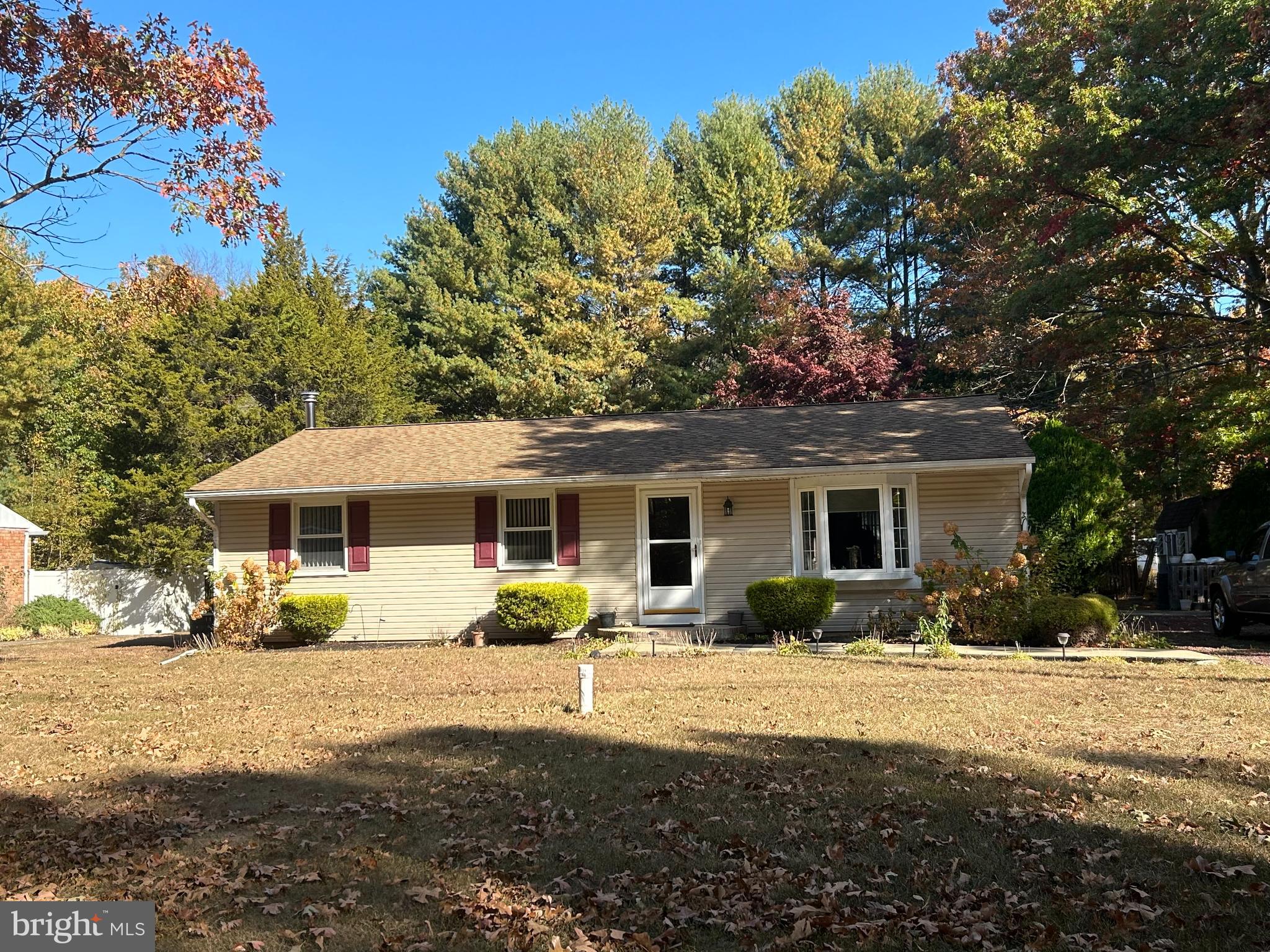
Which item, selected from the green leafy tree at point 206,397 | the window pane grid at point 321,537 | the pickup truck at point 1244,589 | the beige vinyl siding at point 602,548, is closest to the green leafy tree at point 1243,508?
the pickup truck at point 1244,589

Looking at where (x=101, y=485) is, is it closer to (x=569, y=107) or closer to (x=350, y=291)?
(x=350, y=291)

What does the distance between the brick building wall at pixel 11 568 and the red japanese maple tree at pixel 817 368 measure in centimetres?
1830

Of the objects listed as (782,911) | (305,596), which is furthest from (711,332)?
(782,911)

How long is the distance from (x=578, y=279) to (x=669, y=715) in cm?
2424

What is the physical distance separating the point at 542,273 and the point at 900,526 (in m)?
18.5

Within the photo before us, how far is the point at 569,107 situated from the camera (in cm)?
3847

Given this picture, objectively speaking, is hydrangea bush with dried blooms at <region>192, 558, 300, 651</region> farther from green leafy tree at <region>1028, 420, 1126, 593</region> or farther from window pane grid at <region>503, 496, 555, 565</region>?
green leafy tree at <region>1028, 420, 1126, 593</region>

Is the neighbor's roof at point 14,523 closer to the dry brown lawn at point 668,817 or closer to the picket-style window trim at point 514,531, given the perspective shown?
the picket-style window trim at point 514,531

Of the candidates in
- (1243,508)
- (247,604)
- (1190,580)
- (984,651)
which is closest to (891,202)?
(1243,508)

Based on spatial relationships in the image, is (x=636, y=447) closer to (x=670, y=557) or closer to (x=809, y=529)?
(x=670, y=557)

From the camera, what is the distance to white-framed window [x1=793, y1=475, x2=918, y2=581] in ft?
52.7

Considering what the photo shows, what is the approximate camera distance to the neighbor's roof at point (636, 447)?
1636cm

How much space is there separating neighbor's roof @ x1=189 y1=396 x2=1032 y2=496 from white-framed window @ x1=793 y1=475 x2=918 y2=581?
0.54m

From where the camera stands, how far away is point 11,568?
23.9 m
